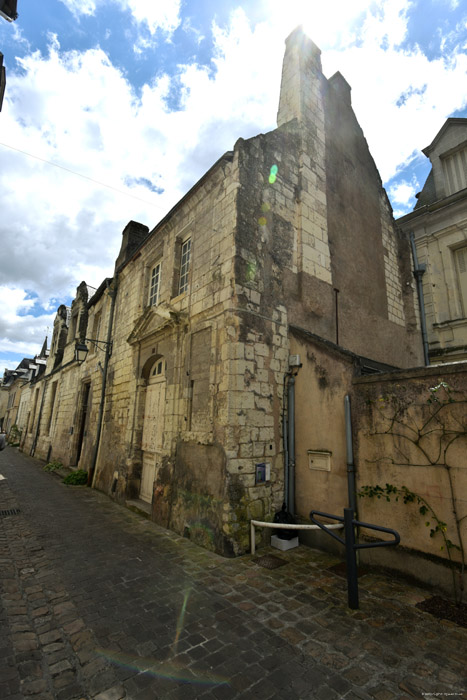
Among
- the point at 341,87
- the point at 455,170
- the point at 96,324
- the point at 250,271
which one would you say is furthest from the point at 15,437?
the point at 455,170

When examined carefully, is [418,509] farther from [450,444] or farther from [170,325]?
[170,325]

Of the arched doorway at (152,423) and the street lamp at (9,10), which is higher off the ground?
the street lamp at (9,10)

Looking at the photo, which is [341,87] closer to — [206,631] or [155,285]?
[155,285]

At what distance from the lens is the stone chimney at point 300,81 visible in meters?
7.13

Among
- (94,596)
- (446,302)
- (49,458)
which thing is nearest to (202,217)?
(94,596)

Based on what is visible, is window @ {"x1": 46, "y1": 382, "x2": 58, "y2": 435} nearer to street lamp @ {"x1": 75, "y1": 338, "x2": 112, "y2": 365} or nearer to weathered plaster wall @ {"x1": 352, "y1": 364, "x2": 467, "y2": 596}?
street lamp @ {"x1": 75, "y1": 338, "x2": 112, "y2": 365}

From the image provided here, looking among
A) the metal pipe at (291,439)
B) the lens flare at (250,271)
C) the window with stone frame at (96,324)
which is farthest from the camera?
the window with stone frame at (96,324)

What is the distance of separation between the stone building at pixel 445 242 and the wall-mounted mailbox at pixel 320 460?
18.7 ft

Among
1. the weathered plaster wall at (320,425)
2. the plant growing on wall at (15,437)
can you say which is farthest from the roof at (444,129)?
the plant growing on wall at (15,437)

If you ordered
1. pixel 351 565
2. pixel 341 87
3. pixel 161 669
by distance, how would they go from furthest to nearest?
pixel 341 87 < pixel 351 565 < pixel 161 669

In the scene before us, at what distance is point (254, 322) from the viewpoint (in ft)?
16.8

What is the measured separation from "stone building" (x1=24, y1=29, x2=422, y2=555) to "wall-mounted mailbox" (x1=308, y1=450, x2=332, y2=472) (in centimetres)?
7

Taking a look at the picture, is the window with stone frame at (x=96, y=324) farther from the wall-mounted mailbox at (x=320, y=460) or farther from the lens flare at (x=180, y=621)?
the lens flare at (x=180, y=621)

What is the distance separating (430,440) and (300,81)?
769 cm
